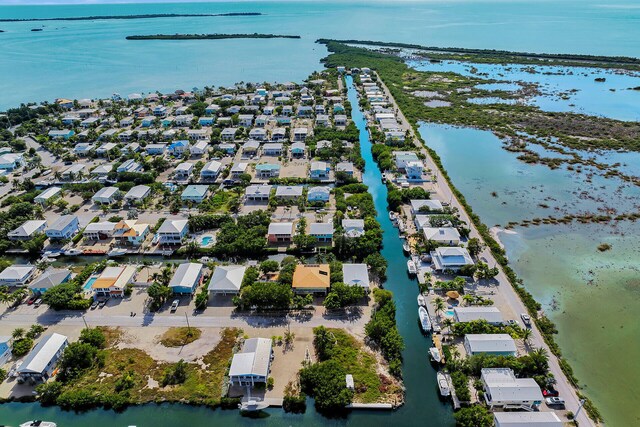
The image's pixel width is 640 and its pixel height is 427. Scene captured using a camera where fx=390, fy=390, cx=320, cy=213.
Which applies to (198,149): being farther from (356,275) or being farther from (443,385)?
(443,385)

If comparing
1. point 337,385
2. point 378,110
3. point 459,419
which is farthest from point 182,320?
point 378,110

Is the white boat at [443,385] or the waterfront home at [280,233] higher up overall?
the waterfront home at [280,233]

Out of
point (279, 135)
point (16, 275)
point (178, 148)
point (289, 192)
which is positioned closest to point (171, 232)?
point (16, 275)

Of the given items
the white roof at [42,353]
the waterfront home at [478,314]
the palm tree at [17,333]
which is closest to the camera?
the white roof at [42,353]

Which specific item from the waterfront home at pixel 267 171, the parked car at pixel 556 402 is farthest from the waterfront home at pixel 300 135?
the parked car at pixel 556 402

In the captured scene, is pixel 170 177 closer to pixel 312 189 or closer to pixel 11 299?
pixel 312 189

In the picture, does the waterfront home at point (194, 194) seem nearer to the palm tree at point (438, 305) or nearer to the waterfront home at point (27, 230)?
the waterfront home at point (27, 230)

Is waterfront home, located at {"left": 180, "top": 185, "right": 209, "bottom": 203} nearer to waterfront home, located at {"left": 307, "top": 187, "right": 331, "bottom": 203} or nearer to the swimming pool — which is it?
waterfront home, located at {"left": 307, "top": 187, "right": 331, "bottom": 203}
